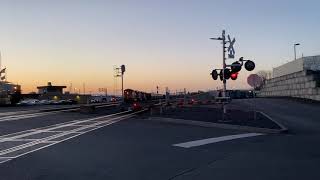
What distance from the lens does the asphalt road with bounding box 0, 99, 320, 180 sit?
12.4 m

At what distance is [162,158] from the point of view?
15141mm

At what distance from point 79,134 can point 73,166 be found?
373 inches

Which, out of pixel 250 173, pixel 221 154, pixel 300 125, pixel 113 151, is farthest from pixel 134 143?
pixel 300 125

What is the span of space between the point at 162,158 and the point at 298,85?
179 ft

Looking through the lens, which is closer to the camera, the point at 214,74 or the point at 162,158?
the point at 162,158

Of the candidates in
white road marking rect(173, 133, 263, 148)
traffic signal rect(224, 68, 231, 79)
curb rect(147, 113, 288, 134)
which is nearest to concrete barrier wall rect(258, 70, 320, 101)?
traffic signal rect(224, 68, 231, 79)

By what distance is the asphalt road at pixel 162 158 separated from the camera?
1236 centimetres

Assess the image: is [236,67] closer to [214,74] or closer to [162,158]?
[214,74]

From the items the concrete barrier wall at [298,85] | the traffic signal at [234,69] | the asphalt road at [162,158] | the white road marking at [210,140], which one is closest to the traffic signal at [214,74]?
the traffic signal at [234,69]

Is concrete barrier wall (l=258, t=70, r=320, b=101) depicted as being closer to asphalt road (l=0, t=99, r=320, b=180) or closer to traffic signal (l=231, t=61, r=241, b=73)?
traffic signal (l=231, t=61, r=241, b=73)

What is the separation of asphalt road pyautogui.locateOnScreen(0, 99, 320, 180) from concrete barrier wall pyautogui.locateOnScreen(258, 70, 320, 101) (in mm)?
37551

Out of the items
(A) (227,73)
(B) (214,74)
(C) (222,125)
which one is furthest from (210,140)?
(B) (214,74)

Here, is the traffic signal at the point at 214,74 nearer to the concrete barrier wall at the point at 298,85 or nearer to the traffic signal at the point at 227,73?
the traffic signal at the point at 227,73

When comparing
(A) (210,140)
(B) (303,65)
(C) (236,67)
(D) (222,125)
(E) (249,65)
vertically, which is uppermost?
(B) (303,65)
